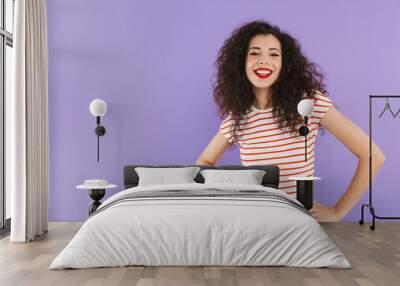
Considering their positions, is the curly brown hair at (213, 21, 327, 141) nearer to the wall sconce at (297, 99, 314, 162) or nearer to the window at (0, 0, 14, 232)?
the wall sconce at (297, 99, 314, 162)

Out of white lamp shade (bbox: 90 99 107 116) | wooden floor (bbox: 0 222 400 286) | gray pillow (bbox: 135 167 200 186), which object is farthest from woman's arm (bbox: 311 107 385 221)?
white lamp shade (bbox: 90 99 107 116)

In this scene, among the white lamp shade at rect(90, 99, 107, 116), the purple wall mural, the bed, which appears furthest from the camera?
the purple wall mural

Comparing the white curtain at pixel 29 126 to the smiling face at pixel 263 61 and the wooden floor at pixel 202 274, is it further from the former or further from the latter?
the smiling face at pixel 263 61

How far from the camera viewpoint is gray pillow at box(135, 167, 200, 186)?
587 centimetres

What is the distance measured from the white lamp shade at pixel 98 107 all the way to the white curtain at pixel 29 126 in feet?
1.73

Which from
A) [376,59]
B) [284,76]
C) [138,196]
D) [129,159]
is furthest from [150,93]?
[376,59]

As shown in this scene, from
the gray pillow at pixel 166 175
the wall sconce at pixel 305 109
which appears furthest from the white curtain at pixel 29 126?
the wall sconce at pixel 305 109

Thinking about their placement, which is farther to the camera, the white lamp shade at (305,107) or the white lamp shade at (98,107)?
the white lamp shade at (98,107)

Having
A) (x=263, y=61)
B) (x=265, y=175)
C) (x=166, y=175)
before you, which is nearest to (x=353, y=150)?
(x=265, y=175)

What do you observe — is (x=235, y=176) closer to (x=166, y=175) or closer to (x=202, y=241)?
(x=166, y=175)

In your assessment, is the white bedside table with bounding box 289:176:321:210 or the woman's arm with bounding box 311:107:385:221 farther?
the woman's arm with bounding box 311:107:385:221

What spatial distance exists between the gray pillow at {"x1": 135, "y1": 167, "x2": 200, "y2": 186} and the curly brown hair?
0.90 m

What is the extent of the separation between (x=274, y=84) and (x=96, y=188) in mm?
2357

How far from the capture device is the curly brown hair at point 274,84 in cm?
638
